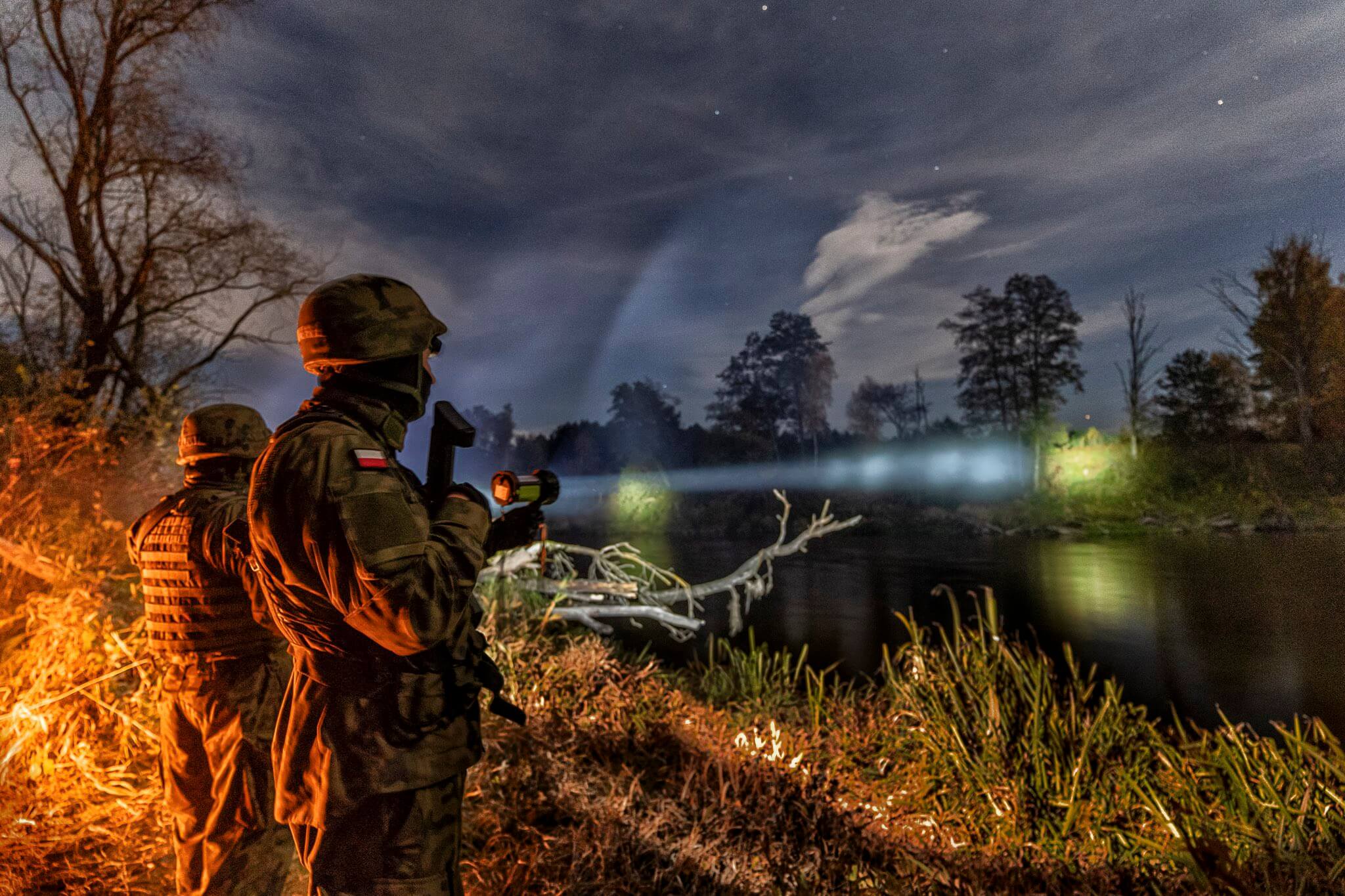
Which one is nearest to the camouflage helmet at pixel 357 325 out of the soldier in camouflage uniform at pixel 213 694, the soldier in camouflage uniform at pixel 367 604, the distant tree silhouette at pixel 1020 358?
the soldier in camouflage uniform at pixel 367 604

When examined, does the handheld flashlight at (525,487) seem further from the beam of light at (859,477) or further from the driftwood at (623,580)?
the beam of light at (859,477)

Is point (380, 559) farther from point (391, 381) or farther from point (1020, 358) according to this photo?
point (1020, 358)

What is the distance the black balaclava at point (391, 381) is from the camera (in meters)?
1.44

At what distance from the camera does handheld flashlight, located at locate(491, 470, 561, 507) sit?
4.99 feet

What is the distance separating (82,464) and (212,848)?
5.45 metres

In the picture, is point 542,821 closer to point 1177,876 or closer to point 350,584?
point 350,584

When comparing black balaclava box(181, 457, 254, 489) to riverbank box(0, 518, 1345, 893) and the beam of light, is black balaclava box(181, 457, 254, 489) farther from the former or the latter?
the beam of light

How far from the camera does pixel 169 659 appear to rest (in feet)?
7.13

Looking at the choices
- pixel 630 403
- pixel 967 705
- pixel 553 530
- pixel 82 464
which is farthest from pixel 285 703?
pixel 630 403

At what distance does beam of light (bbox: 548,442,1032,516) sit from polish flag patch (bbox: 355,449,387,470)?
7678 mm

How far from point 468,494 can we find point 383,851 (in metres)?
0.78

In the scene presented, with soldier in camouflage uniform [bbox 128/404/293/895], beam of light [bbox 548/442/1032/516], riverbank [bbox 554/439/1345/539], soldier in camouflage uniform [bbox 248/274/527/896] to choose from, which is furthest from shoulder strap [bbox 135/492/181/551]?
riverbank [bbox 554/439/1345/539]

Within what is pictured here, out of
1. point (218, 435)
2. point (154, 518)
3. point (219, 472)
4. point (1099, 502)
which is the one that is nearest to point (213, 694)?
point (154, 518)

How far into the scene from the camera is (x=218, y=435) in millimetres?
2336
